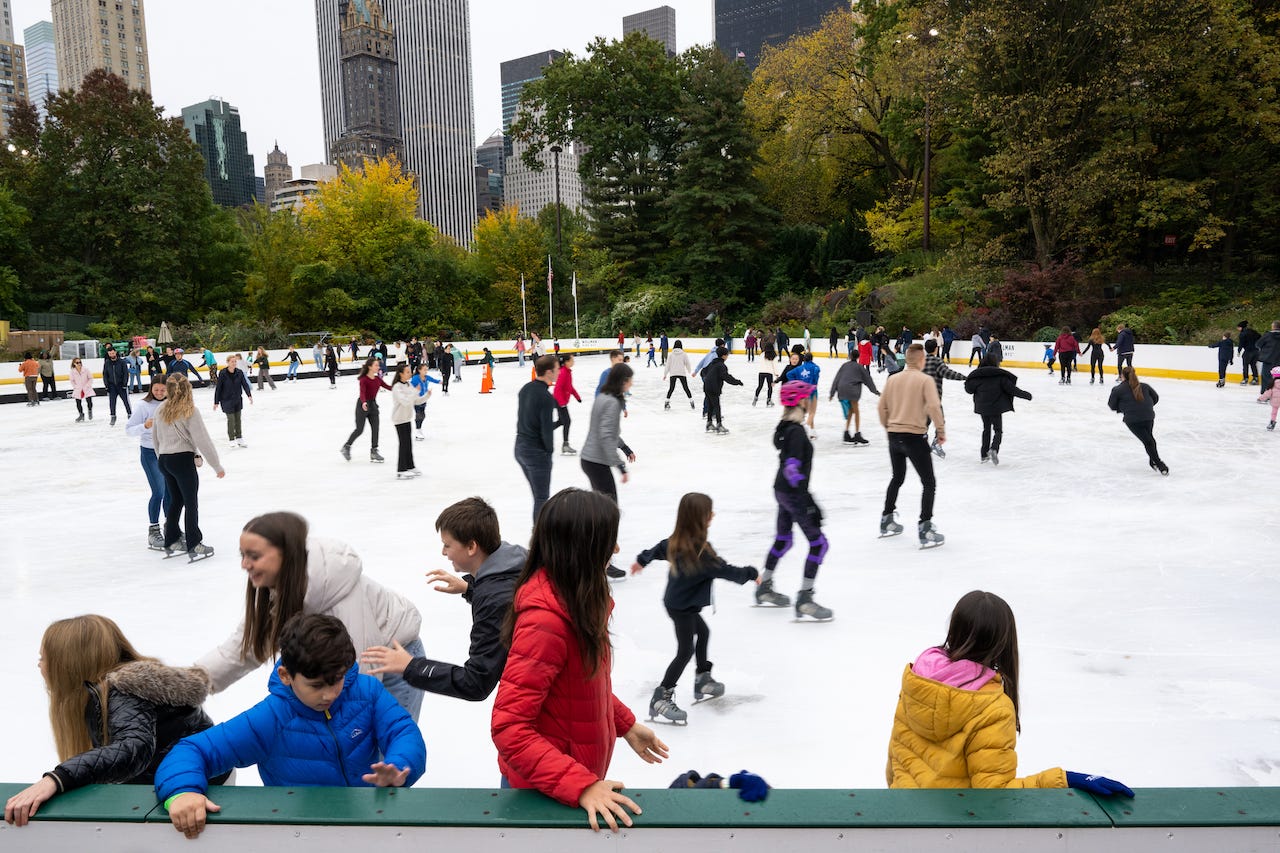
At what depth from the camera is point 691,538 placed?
12.8 feet

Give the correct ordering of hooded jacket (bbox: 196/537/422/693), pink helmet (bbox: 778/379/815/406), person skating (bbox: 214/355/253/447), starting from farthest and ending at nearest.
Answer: person skating (bbox: 214/355/253/447) < pink helmet (bbox: 778/379/815/406) < hooded jacket (bbox: 196/537/422/693)

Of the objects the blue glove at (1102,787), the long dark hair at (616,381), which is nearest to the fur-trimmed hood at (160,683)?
the blue glove at (1102,787)

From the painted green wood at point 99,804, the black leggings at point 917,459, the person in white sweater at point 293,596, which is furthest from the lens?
the black leggings at point 917,459

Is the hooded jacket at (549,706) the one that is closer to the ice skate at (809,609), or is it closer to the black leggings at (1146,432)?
the ice skate at (809,609)

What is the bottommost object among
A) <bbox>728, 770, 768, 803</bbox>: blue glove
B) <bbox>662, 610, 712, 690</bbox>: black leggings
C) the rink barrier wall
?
<bbox>662, 610, 712, 690</bbox>: black leggings

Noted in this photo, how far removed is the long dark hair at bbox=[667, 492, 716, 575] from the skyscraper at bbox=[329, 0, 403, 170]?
160749 millimetres

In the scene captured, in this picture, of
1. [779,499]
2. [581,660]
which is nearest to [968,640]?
[581,660]

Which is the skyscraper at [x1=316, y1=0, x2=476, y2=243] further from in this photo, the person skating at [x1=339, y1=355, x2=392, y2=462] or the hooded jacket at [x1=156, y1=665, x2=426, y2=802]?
the hooded jacket at [x1=156, y1=665, x2=426, y2=802]

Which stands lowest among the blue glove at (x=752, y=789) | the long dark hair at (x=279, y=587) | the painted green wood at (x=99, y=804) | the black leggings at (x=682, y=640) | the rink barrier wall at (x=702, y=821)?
the black leggings at (x=682, y=640)

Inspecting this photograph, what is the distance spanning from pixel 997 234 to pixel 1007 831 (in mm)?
36059

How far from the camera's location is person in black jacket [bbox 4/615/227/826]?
81.7 inches

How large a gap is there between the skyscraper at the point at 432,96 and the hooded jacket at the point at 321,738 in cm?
15970

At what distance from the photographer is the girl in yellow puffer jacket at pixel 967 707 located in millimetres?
2086

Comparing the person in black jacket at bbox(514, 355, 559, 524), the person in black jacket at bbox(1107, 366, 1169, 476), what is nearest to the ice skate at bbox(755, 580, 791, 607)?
the person in black jacket at bbox(514, 355, 559, 524)
